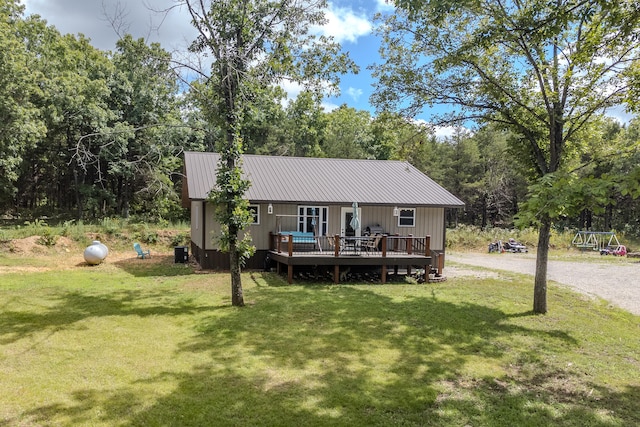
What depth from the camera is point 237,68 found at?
9.51m

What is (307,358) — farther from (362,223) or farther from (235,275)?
(362,223)

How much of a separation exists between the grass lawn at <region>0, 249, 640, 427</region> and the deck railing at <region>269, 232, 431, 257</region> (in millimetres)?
2649

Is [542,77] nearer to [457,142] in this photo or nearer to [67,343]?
[67,343]

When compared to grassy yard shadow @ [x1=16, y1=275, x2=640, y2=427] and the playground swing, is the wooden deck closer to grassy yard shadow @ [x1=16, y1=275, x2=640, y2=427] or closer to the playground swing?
grassy yard shadow @ [x1=16, y1=275, x2=640, y2=427]

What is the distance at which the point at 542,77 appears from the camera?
9.71m

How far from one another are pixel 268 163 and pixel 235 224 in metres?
9.94

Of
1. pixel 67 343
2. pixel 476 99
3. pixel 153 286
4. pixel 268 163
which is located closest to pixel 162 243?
pixel 268 163

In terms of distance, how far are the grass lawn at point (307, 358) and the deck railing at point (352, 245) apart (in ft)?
8.69

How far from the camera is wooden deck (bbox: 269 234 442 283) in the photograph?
1321 centimetres

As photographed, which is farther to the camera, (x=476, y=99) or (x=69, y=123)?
(x=69, y=123)

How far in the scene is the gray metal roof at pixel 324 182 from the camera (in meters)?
15.8

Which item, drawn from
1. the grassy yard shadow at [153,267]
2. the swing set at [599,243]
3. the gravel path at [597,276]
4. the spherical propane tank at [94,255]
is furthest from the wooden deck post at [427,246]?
the swing set at [599,243]

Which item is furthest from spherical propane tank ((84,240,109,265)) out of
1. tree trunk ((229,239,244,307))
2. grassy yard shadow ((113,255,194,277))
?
tree trunk ((229,239,244,307))

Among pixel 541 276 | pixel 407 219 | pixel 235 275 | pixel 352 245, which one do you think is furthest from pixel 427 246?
pixel 235 275
